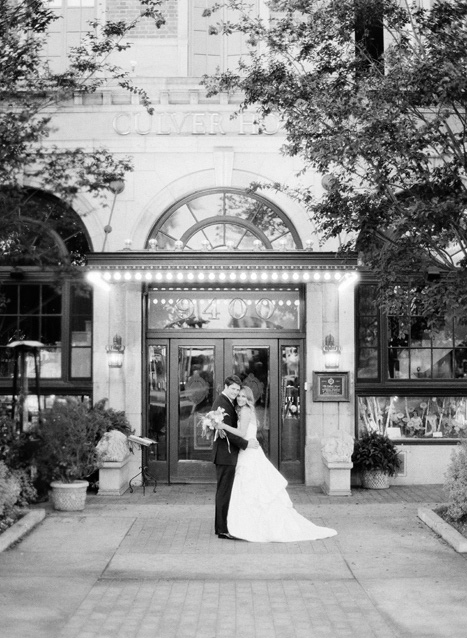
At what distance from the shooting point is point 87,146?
49.7ft

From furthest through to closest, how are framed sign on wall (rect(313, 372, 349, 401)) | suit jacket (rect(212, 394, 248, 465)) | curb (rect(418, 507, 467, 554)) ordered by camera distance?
1. framed sign on wall (rect(313, 372, 349, 401))
2. suit jacket (rect(212, 394, 248, 465))
3. curb (rect(418, 507, 467, 554))

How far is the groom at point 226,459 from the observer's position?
1063 centimetres

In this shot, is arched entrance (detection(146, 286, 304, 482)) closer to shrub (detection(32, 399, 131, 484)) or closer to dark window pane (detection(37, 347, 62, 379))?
dark window pane (detection(37, 347, 62, 379))

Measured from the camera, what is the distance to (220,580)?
8.55 m

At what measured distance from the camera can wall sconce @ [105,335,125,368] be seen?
14.8 metres

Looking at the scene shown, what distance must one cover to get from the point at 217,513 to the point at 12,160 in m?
4.77

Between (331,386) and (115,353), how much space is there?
11.8 feet

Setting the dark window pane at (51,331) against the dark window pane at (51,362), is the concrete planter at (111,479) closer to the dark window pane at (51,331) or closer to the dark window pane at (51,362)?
the dark window pane at (51,362)

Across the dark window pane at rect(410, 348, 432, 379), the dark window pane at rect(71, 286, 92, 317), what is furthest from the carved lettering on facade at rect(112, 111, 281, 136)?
the dark window pane at rect(410, 348, 432, 379)

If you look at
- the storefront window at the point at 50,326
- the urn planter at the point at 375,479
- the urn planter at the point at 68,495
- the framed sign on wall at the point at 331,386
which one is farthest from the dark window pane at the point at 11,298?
the urn planter at the point at 375,479

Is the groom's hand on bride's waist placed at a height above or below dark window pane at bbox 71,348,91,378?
below

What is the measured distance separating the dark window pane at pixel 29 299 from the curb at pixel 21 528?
14.3 ft

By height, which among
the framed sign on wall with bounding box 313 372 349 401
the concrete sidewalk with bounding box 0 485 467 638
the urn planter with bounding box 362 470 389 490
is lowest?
Answer: the concrete sidewalk with bounding box 0 485 467 638

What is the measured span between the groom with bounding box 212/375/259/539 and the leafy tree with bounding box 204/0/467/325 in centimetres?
224
